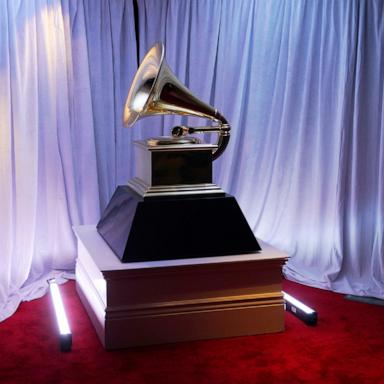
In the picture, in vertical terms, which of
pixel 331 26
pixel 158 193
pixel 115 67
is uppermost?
pixel 331 26

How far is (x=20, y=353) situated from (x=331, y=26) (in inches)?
101

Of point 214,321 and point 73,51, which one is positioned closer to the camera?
point 214,321

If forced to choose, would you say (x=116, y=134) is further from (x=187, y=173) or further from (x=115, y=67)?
(x=187, y=173)

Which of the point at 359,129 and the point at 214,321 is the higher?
the point at 359,129

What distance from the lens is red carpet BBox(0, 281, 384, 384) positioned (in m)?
2.45

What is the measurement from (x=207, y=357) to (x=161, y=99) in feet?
3.81

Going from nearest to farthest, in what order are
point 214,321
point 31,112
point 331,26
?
point 214,321
point 31,112
point 331,26

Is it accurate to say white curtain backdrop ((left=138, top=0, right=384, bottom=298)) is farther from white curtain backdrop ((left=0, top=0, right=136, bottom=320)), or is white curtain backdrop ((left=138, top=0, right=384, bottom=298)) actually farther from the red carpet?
the red carpet

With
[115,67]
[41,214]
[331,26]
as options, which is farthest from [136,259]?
[331,26]

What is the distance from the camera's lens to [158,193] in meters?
2.88

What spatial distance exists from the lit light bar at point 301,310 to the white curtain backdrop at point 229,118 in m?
0.53

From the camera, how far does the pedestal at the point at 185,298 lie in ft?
8.82

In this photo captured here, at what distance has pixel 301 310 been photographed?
3.06 meters

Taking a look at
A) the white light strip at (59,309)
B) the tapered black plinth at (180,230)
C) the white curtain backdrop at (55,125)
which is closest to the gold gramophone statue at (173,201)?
the tapered black plinth at (180,230)
